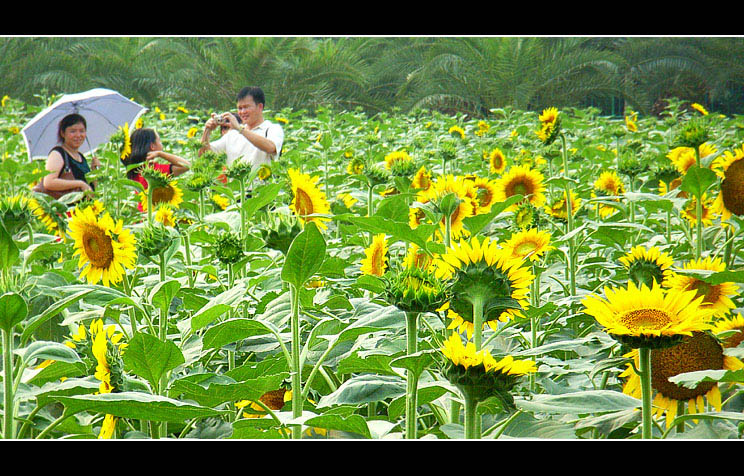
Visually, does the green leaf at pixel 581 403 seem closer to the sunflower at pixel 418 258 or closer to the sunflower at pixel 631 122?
the sunflower at pixel 418 258

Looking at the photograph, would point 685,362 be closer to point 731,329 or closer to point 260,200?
point 731,329

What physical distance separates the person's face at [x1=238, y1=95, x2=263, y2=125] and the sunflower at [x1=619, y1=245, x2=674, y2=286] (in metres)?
1.86

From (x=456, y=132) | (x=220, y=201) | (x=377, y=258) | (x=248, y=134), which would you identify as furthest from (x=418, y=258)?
(x=456, y=132)

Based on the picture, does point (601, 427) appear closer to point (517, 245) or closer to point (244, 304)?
point (517, 245)

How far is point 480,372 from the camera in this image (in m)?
0.42

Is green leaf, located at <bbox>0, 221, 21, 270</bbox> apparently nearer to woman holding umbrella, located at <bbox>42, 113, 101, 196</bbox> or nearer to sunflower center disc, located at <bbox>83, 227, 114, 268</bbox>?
sunflower center disc, located at <bbox>83, 227, 114, 268</bbox>

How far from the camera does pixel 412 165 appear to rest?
127 centimetres

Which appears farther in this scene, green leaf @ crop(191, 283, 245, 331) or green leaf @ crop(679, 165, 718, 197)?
green leaf @ crop(679, 165, 718, 197)

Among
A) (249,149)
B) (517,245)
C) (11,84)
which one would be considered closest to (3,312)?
(517,245)

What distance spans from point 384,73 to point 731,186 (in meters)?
1.71

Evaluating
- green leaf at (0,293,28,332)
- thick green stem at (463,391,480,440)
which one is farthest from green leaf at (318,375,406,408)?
green leaf at (0,293,28,332)

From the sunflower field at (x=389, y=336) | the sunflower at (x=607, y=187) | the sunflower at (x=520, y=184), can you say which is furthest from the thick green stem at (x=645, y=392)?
the sunflower at (x=607, y=187)

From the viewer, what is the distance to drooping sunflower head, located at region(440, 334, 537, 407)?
1.39 ft

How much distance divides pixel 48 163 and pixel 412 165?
1.75 m
